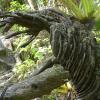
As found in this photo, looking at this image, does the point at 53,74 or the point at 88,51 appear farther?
the point at 88,51

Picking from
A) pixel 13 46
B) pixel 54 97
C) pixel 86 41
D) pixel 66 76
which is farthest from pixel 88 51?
pixel 13 46

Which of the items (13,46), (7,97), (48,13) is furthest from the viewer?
(13,46)

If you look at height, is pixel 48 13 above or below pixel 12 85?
above

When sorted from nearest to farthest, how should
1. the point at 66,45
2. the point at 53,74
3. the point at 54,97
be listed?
the point at 53,74 → the point at 66,45 → the point at 54,97

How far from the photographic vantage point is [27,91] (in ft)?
8.32

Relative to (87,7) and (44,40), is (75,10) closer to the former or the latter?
(87,7)

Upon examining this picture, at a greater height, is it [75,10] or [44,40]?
[75,10]

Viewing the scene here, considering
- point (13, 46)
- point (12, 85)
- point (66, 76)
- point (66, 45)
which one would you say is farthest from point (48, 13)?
point (13, 46)

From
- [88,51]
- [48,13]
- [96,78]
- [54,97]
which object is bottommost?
[54,97]

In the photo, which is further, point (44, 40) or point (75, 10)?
point (44, 40)

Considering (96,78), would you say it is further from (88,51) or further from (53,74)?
(53,74)

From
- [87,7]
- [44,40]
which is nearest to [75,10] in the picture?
[87,7]

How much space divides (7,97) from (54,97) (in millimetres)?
2924

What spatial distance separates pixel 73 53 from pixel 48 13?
556 mm
